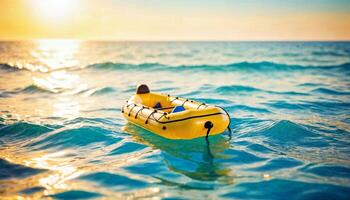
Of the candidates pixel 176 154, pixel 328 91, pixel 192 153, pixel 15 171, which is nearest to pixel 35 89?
pixel 15 171

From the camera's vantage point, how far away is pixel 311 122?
9.53 metres

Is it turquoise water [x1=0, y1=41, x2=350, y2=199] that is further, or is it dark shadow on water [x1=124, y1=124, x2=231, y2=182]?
dark shadow on water [x1=124, y1=124, x2=231, y2=182]

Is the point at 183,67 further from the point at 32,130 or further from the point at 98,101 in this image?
the point at 32,130

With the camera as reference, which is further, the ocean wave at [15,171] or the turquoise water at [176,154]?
the ocean wave at [15,171]

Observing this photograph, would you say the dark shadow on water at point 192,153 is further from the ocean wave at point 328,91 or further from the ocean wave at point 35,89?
the ocean wave at point 35,89

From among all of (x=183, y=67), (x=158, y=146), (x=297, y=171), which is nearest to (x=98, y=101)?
(x=158, y=146)

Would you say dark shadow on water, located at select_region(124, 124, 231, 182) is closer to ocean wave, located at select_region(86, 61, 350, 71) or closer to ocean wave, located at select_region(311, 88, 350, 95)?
ocean wave, located at select_region(311, 88, 350, 95)

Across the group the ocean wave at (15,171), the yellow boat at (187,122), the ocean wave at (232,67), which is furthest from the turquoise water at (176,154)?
the ocean wave at (232,67)

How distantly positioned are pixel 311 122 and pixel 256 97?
4535 millimetres

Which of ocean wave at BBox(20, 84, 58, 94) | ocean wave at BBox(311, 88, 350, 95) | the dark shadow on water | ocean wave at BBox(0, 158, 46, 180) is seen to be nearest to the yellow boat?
the dark shadow on water

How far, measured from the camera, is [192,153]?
7012 millimetres

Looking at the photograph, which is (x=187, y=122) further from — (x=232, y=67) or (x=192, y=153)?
(x=232, y=67)

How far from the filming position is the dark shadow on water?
5969mm

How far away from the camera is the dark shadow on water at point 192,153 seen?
19.6ft
